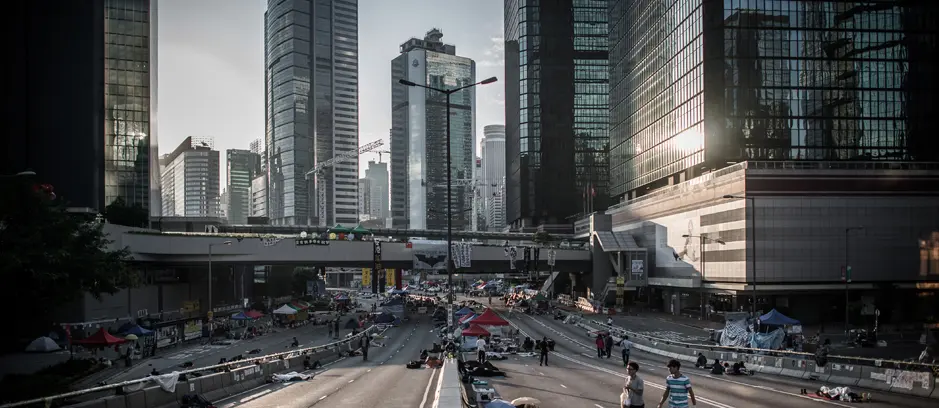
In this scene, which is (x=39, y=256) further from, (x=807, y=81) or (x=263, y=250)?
(x=807, y=81)

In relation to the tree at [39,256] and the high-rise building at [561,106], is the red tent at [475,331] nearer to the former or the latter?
the tree at [39,256]

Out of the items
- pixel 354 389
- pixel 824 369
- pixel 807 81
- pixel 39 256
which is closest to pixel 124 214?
pixel 39 256

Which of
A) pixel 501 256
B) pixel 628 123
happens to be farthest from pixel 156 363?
pixel 628 123

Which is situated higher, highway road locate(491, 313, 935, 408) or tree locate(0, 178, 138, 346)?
tree locate(0, 178, 138, 346)

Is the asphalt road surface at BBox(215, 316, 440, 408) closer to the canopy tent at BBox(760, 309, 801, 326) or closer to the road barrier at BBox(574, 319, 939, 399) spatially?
the road barrier at BBox(574, 319, 939, 399)

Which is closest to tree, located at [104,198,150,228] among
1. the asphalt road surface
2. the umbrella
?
the asphalt road surface
